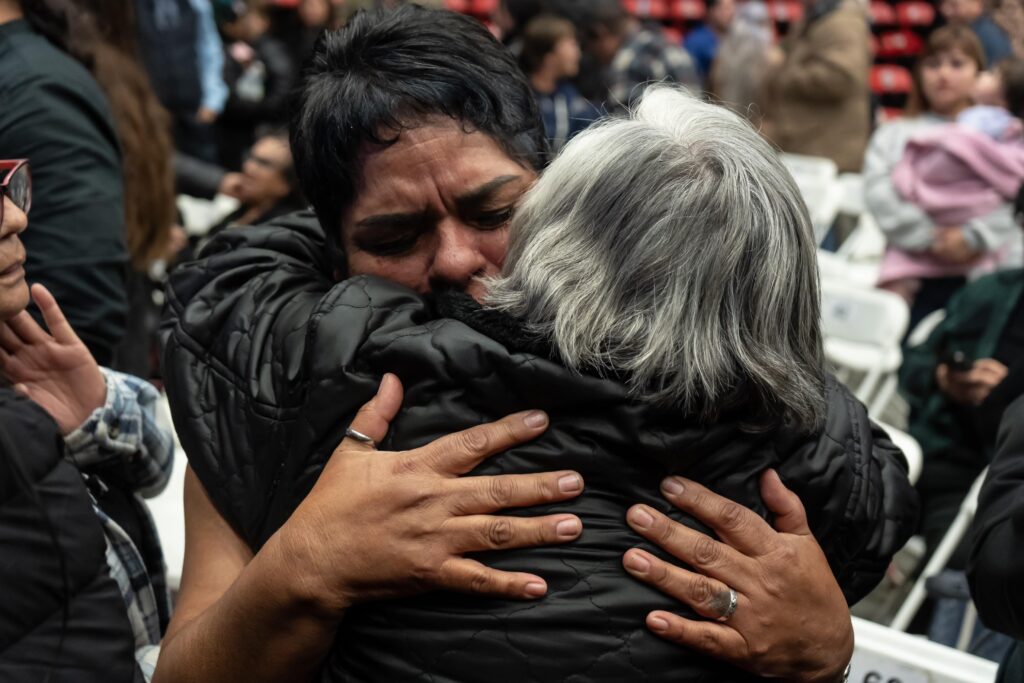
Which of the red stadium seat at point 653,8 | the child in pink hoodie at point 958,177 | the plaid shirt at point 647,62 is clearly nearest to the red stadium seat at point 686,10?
the red stadium seat at point 653,8

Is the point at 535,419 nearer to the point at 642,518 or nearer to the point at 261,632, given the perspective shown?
the point at 642,518

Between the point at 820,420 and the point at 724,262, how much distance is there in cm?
28

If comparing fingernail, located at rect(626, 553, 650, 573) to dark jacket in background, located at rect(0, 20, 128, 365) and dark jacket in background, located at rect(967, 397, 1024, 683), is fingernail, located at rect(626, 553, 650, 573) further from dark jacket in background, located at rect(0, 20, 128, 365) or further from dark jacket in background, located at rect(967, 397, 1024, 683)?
dark jacket in background, located at rect(0, 20, 128, 365)

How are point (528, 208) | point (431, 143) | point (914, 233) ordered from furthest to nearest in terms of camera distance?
point (914, 233), point (431, 143), point (528, 208)

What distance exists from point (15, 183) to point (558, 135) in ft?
18.3

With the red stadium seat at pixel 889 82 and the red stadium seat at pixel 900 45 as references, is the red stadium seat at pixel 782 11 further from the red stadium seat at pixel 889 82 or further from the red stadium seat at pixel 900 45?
the red stadium seat at pixel 889 82

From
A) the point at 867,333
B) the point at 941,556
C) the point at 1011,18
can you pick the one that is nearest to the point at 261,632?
the point at 941,556

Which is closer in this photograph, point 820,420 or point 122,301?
point 820,420

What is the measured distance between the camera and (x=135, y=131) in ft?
10.4

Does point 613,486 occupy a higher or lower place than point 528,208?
lower

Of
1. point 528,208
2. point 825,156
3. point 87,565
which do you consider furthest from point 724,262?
point 825,156

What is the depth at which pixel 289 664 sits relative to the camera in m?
1.45

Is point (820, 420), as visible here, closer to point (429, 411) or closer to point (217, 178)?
point (429, 411)

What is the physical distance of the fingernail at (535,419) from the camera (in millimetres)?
1340
